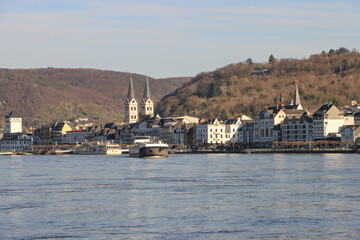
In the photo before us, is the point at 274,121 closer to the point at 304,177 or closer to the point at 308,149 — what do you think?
the point at 308,149

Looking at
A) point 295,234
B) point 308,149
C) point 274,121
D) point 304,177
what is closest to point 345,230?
point 295,234

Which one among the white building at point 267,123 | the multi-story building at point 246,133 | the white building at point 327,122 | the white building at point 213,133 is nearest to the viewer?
the white building at point 327,122

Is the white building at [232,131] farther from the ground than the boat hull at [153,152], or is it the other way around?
the white building at [232,131]

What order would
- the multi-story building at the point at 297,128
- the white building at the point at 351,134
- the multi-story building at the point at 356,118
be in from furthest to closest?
1. the multi-story building at the point at 297,128
2. the multi-story building at the point at 356,118
3. the white building at the point at 351,134

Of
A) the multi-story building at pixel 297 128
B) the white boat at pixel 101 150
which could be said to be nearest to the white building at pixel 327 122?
the multi-story building at pixel 297 128

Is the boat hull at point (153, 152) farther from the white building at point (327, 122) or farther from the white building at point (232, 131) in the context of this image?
the white building at point (232, 131)

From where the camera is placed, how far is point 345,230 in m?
33.4

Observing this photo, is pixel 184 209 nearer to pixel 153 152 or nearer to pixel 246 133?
pixel 153 152

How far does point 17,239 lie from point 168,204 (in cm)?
1293

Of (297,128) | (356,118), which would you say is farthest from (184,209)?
(356,118)

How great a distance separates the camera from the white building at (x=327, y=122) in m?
162

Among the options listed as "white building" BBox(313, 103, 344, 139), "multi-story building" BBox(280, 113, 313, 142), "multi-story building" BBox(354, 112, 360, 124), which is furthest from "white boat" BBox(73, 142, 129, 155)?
"multi-story building" BBox(354, 112, 360, 124)

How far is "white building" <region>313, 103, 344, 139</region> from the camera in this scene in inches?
6363

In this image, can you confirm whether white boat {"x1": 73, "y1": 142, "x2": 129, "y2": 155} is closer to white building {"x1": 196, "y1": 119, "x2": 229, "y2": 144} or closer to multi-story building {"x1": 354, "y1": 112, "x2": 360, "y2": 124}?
white building {"x1": 196, "y1": 119, "x2": 229, "y2": 144}
